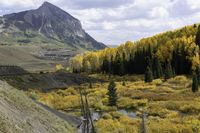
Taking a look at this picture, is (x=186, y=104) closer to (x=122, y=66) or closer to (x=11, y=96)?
(x=11, y=96)

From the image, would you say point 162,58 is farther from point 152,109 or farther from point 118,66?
point 152,109

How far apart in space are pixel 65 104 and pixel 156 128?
34.8 metres

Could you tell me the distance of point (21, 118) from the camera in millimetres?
26641

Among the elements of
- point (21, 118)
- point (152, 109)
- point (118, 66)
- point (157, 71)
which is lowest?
point (152, 109)

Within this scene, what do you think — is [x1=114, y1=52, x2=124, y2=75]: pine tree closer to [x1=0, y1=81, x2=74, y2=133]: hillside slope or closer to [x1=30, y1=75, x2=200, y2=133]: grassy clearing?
[x1=30, y1=75, x2=200, y2=133]: grassy clearing

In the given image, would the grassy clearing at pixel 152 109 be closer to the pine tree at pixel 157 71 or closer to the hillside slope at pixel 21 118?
the hillside slope at pixel 21 118

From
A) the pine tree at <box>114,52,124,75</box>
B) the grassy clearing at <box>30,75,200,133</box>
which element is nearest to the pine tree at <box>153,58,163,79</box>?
the grassy clearing at <box>30,75,200,133</box>

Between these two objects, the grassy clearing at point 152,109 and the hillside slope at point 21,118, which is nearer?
the hillside slope at point 21,118

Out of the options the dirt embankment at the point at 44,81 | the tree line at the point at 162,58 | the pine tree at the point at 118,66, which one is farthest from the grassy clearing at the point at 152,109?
the pine tree at the point at 118,66

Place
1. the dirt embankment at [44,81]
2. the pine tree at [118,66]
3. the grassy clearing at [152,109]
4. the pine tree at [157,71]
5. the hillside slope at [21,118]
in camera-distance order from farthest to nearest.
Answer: the pine tree at [118,66], the pine tree at [157,71], the dirt embankment at [44,81], the grassy clearing at [152,109], the hillside slope at [21,118]

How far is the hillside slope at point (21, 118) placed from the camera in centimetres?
2308

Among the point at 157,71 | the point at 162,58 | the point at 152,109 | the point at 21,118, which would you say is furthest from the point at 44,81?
the point at 21,118

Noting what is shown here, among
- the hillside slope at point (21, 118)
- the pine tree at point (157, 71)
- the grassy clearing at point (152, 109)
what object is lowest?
the grassy clearing at point (152, 109)

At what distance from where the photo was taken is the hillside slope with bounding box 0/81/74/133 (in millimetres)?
23083
